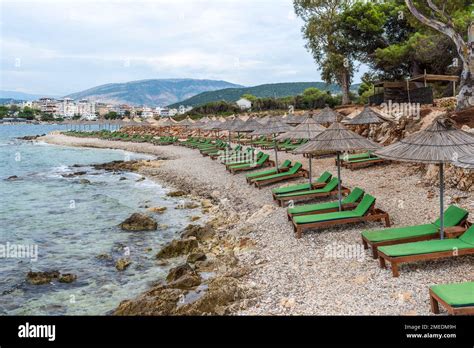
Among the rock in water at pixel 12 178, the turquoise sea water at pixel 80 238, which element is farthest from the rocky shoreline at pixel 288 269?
the rock in water at pixel 12 178

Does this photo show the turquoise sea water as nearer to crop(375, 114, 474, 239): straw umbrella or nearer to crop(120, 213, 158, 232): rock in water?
crop(120, 213, 158, 232): rock in water

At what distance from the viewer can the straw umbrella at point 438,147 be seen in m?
6.90

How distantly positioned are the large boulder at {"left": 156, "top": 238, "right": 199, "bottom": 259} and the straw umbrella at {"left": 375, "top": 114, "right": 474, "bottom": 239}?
222 inches

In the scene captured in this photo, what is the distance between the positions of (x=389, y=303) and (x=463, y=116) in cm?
1070

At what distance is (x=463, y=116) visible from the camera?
551 inches

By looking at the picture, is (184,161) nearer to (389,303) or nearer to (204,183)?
(204,183)

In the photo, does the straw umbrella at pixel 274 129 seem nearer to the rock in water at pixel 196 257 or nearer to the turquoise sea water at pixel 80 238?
the turquoise sea water at pixel 80 238

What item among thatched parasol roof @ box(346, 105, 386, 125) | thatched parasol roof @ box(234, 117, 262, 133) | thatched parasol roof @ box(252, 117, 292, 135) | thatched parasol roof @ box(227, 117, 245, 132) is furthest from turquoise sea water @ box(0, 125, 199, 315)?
thatched parasol roof @ box(346, 105, 386, 125)

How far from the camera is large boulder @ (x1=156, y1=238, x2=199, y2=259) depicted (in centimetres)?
1053

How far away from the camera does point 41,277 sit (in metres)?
9.67
